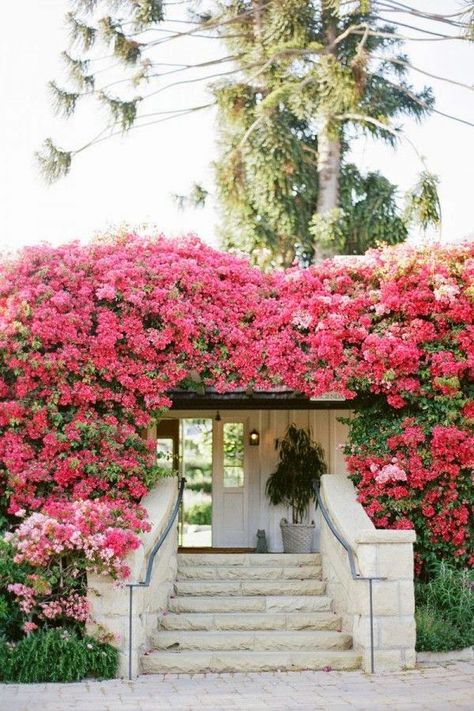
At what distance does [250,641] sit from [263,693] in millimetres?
1273

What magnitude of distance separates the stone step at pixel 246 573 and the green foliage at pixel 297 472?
3.11 m

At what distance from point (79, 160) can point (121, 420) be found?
8535 millimetres

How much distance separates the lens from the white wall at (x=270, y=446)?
13680 mm

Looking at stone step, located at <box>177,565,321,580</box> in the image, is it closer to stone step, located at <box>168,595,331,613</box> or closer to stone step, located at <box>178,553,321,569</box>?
stone step, located at <box>178,553,321,569</box>

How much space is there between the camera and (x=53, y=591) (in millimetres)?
8398

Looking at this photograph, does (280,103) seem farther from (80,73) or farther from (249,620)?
(249,620)

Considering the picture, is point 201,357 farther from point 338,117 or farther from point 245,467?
point 338,117

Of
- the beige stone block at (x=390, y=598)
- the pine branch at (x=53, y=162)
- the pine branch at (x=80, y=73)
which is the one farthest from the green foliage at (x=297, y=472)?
the pine branch at (x=80, y=73)

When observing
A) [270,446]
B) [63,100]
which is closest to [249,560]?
[270,446]

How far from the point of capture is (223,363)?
1070 centimetres

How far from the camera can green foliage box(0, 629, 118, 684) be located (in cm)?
786

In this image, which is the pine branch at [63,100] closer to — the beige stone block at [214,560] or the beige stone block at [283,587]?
the beige stone block at [214,560]

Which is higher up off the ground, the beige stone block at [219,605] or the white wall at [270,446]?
the white wall at [270,446]

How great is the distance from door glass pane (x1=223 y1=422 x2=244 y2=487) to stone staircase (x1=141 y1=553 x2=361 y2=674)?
3.83m
